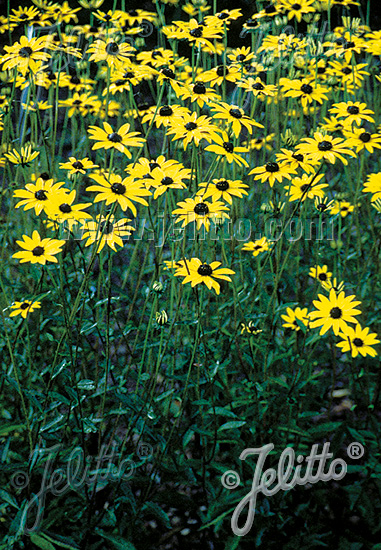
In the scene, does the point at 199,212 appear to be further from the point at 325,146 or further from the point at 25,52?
the point at 25,52

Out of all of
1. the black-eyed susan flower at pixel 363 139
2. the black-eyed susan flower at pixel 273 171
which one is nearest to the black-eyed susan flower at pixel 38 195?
the black-eyed susan flower at pixel 273 171

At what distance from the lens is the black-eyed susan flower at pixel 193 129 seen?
106 cm

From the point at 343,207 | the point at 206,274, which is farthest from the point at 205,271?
the point at 343,207

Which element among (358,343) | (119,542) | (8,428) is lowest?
(119,542)

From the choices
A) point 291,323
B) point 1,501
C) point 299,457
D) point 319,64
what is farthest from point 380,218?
point 1,501

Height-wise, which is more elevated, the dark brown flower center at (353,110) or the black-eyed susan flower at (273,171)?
the dark brown flower center at (353,110)

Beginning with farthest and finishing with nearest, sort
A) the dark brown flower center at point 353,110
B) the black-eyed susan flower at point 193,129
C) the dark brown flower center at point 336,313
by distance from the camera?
the dark brown flower center at point 353,110 → the dark brown flower center at point 336,313 → the black-eyed susan flower at point 193,129

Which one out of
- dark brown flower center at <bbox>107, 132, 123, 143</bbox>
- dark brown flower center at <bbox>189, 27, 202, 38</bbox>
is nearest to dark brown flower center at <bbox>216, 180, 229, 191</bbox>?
dark brown flower center at <bbox>107, 132, 123, 143</bbox>

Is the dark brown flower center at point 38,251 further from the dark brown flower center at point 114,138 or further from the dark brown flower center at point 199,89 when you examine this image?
the dark brown flower center at point 199,89

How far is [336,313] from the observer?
1163mm

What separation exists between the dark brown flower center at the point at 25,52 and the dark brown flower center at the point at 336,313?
0.98m

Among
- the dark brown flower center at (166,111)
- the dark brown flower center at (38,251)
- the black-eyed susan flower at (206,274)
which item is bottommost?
the black-eyed susan flower at (206,274)

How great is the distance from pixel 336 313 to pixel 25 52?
39.5 inches

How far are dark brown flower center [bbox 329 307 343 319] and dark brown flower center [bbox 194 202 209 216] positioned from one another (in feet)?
1.29
